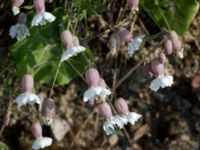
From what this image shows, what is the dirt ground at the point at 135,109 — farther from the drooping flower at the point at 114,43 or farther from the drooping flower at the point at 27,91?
the drooping flower at the point at 27,91

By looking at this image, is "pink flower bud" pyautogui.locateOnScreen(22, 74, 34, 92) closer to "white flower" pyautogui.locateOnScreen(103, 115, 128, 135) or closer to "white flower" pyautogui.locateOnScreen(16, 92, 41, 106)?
"white flower" pyautogui.locateOnScreen(16, 92, 41, 106)

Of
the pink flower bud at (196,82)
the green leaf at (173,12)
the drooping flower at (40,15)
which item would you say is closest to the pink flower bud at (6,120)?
the drooping flower at (40,15)

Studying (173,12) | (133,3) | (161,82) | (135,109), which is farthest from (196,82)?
(133,3)

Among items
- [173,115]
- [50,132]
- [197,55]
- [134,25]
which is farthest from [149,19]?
[50,132]

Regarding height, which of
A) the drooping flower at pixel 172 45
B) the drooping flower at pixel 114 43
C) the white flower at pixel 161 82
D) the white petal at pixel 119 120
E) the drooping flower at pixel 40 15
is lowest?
the white petal at pixel 119 120

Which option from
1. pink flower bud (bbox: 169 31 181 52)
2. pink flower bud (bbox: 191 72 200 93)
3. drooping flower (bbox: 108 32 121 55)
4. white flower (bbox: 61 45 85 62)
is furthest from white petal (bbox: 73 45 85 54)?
pink flower bud (bbox: 191 72 200 93)

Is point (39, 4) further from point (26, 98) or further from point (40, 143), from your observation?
point (40, 143)
